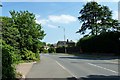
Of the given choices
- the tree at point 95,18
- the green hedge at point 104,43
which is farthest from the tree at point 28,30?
the tree at point 95,18

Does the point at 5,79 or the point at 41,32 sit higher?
the point at 41,32

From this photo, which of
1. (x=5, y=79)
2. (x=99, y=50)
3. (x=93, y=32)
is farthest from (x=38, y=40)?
(x=93, y=32)

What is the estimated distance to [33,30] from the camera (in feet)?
133

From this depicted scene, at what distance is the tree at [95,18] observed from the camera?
8500cm

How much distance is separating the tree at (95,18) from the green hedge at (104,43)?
16.1 meters

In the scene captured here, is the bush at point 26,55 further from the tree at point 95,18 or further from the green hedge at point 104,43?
the tree at point 95,18

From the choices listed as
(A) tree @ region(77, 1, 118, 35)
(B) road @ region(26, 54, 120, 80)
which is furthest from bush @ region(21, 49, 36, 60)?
(A) tree @ region(77, 1, 118, 35)

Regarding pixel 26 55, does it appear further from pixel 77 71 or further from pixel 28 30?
pixel 77 71

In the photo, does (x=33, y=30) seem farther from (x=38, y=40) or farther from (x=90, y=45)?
(x=90, y=45)

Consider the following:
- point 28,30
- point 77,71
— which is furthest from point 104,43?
point 77,71

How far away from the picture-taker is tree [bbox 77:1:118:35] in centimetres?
8500

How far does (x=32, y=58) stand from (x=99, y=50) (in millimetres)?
25803

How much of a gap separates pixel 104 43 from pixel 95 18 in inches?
1121

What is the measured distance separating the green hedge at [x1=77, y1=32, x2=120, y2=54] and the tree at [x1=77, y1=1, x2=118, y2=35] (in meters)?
Answer: 16.1
